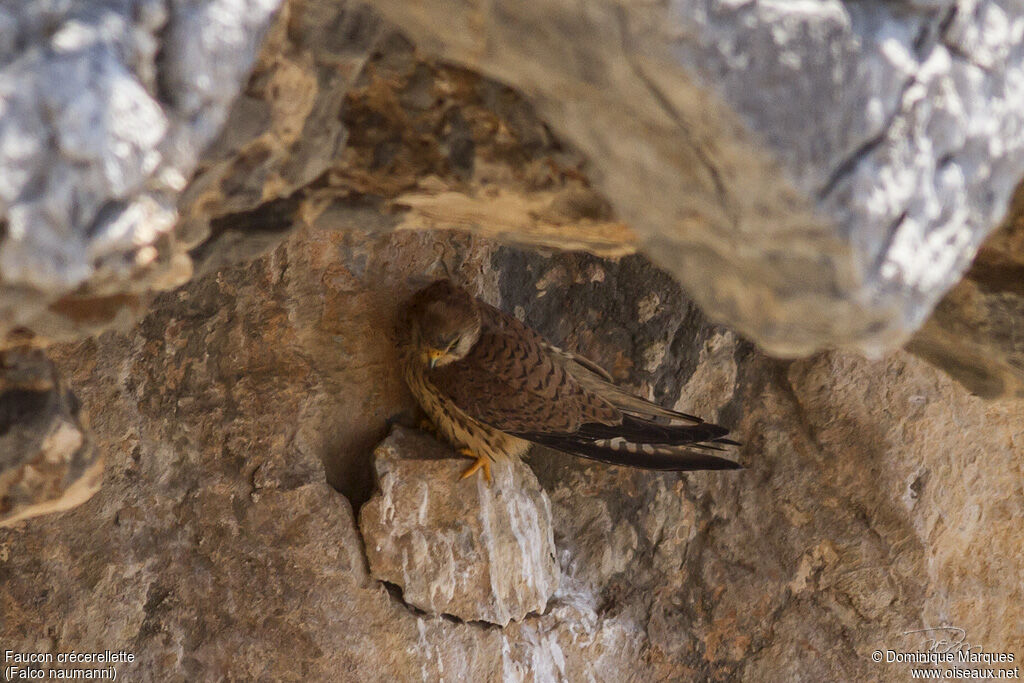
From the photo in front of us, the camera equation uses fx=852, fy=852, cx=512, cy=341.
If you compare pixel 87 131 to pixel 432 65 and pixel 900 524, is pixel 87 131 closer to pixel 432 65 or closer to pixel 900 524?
pixel 432 65

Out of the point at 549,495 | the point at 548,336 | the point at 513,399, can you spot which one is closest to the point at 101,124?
the point at 513,399

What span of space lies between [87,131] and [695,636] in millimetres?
2724

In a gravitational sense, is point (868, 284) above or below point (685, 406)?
above

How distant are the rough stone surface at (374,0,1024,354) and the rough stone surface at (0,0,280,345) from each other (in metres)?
0.28

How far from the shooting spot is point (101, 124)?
3.27 feet

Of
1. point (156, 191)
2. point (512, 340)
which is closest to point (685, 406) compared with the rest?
point (512, 340)

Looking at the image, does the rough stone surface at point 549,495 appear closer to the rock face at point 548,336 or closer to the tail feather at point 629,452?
the rock face at point 548,336

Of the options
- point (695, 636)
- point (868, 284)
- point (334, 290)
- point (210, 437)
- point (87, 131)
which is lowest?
point (695, 636)

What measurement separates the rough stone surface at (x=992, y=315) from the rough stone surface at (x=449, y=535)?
1415 millimetres

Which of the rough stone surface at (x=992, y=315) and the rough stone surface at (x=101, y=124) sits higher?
the rough stone surface at (x=101, y=124)

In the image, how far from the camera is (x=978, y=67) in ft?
3.83

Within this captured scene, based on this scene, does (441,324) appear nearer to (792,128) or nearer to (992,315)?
(992,315)

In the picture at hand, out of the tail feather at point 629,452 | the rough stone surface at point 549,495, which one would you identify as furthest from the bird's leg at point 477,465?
the rough stone surface at point 549,495

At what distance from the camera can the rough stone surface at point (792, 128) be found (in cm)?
104
